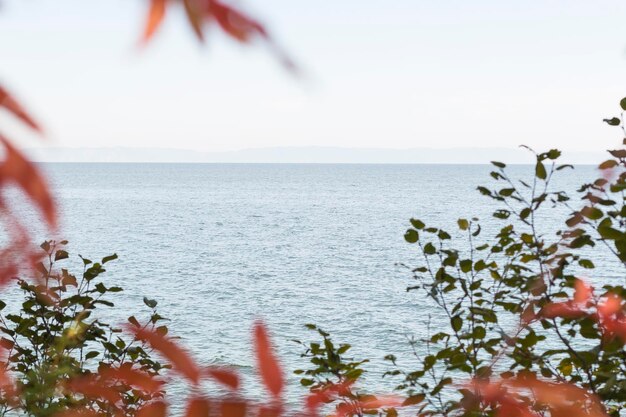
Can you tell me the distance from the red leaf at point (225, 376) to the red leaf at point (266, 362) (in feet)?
0.24

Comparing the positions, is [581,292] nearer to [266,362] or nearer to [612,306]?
[612,306]

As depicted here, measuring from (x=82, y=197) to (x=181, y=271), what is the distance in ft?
252

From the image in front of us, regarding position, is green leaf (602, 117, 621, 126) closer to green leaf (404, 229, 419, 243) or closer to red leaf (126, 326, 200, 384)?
green leaf (404, 229, 419, 243)

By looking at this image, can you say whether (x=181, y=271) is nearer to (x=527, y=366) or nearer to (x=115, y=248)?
(x=115, y=248)

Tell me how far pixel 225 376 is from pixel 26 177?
425 millimetres

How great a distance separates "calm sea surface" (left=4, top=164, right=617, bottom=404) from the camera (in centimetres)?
2341

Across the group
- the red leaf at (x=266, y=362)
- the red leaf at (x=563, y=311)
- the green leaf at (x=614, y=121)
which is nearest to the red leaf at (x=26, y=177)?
the red leaf at (x=266, y=362)

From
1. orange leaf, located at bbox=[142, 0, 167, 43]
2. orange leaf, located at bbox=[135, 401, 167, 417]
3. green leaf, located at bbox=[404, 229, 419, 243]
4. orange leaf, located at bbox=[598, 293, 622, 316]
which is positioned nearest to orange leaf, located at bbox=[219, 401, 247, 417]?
orange leaf, located at bbox=[135, 401, 167, 417]

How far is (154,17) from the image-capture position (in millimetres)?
695

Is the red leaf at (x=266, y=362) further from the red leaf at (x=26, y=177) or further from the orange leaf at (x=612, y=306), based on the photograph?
the orange leaf at (x=612, y=306)

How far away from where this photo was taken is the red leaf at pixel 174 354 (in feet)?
2.88

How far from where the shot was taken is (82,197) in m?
111

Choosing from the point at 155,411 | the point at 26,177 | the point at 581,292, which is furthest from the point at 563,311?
the point at 26,177

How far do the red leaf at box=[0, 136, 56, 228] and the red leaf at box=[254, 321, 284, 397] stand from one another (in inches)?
11.9
